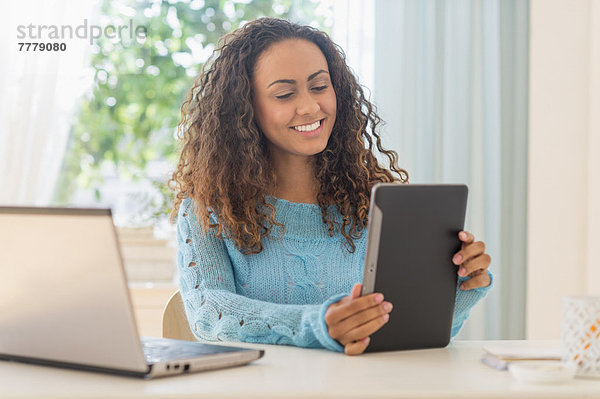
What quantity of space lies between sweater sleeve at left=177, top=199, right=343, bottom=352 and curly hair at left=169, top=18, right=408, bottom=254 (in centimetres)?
4

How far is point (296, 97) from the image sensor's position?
5.70ft

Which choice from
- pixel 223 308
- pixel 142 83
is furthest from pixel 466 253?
pixel 142 83

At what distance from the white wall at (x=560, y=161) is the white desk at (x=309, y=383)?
6.04 ft

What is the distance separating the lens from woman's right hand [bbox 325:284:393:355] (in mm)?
1170

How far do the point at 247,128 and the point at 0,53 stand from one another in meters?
1.52

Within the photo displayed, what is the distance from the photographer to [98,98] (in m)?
3.21

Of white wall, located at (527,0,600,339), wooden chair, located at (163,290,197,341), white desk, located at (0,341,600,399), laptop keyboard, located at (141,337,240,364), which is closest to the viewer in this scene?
white desk, located at (0,341,600,399)

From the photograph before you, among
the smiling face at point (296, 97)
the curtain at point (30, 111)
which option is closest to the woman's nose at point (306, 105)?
the smiling face at point (296, 97)

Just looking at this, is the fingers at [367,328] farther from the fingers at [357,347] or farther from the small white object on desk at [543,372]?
the small white object on desk at [543,372]

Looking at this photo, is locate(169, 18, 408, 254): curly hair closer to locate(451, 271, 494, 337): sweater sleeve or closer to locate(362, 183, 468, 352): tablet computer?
locate(451, 271, 494, 337): sweater sleeve

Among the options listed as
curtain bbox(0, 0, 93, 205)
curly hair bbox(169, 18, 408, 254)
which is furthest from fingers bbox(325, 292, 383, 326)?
curtain bbox(0, 0, 93, 205)

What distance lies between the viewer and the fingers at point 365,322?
46.0 inches

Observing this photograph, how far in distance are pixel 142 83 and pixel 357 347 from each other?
7.67 feet

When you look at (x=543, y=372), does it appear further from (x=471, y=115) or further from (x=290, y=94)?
(x=471, y=115)
